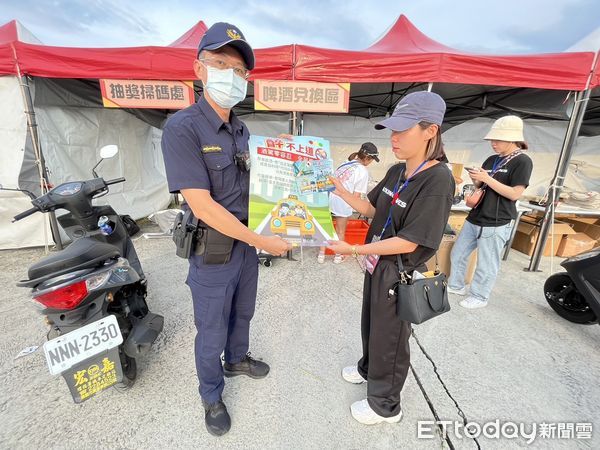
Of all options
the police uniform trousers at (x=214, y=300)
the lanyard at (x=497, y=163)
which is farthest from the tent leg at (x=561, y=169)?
the police uniform trousers at (x=214, y=300)

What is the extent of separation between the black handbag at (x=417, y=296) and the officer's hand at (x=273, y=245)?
1.81ft

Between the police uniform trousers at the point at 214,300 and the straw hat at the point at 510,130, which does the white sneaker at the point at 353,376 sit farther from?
the straw hat at the point at 510,130

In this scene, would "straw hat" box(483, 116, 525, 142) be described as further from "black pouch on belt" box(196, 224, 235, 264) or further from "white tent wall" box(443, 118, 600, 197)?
"white tent wall" box(443, 118, 600, 197)

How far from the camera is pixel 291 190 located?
1.50 metres

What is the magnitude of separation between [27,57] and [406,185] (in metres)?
4.90

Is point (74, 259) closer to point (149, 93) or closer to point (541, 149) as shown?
point (149, 93)

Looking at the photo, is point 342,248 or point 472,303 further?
point 472,303

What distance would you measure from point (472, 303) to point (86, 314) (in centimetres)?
346

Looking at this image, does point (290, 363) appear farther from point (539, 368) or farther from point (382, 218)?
point (539, 368)

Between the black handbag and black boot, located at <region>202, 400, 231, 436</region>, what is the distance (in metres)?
1.18

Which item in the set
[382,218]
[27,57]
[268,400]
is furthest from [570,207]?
[27,57]

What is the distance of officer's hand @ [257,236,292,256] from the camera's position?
1.35m

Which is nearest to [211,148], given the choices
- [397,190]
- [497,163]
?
[397,190]

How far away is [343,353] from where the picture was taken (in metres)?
2.26
